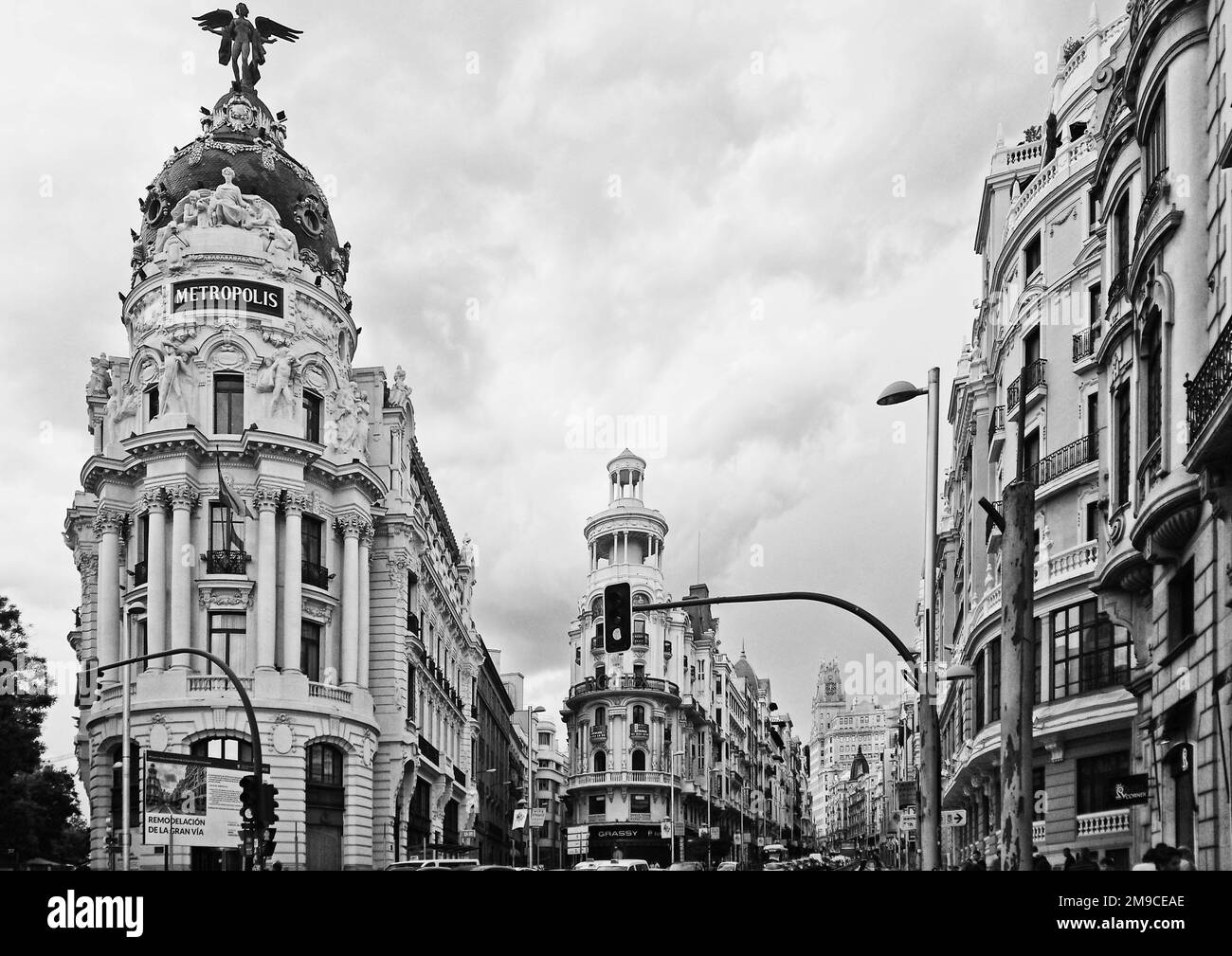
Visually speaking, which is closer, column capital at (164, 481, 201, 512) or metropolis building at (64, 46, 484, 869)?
metropolis building at (64, 46, 484, 869)

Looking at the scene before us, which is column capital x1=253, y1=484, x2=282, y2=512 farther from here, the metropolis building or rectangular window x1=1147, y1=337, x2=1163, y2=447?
rectangular window x1=1147, y1=337, x2=1163, y2=447

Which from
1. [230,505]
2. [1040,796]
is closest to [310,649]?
[230,505]

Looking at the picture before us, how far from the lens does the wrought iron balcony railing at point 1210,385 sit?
59.6 ft

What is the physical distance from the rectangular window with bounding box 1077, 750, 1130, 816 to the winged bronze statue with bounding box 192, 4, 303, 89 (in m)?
47.9

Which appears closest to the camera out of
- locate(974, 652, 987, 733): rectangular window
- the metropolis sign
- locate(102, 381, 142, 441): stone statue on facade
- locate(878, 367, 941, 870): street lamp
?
locate(878, 367, 941, 870): street lamp

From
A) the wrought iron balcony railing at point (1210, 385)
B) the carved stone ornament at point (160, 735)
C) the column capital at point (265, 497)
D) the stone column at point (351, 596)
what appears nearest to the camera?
the wrought iron balcony railing at point (1210, 385)

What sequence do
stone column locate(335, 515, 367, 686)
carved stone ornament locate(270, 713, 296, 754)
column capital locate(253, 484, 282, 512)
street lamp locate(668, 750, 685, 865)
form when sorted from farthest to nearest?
street lamp locate(668, 750, 685, 865)
stone column locate(335, 515, 367, 686)
column capital locate(253, 484, 282, 512)
carved stone ornament locate(270, 713, 296, 754)

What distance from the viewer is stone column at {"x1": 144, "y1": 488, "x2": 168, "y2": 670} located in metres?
51.0

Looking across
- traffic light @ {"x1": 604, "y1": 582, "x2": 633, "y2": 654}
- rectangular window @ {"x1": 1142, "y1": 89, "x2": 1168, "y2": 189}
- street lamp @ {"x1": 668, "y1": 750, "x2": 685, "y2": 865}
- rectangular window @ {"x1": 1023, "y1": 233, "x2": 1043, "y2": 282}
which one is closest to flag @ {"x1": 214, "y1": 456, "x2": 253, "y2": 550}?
rectangular window @ {"x1": 1023, "y1": 233, "x2": 1043, "y2": 282}

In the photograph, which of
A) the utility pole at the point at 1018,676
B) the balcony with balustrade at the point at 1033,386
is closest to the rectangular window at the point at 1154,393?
the utility pole at the point at 1018,676

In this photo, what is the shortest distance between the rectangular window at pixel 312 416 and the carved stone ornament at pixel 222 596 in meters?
7.30

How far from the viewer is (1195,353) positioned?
20.9 meters

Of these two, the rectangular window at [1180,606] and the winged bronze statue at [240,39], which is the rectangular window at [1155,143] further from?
the winged bronze statue at [240,39]
